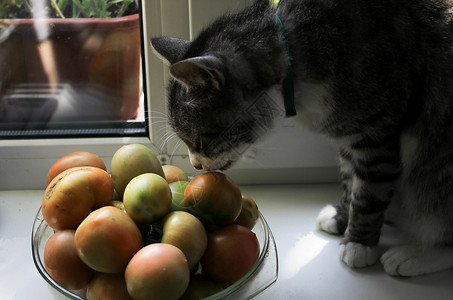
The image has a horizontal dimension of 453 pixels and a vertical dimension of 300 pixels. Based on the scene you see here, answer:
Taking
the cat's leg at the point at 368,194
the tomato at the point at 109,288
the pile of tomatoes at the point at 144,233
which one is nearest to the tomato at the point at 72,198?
the pile of tomatoes at the point at 144,233

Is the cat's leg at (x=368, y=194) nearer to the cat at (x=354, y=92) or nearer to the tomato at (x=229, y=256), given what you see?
the cat at (x=354, y=92)

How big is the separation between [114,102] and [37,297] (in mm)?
651

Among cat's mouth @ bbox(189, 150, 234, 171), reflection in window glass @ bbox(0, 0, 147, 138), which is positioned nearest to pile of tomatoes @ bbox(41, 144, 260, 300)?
cat's mouth @ bbox(189, 150, 234, 171)

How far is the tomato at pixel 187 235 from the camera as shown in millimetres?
687

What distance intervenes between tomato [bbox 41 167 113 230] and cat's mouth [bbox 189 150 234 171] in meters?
0.24

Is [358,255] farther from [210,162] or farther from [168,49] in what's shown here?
[168,49]

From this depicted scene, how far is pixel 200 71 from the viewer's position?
2.37 feet

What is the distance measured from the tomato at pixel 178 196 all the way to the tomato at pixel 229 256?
86mm

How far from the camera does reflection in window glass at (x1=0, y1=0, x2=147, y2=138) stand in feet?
3.90

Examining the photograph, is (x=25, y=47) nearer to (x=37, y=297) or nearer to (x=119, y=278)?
(x=37, y=297)

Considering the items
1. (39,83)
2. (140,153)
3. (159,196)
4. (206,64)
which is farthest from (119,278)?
(39,83)

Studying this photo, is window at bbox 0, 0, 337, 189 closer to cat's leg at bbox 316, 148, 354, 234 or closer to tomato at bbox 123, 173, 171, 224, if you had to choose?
cat's leg at bbox 316, 148, 354, 234

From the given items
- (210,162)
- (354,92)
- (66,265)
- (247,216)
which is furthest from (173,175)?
(354,92)

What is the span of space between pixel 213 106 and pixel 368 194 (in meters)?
0.39
